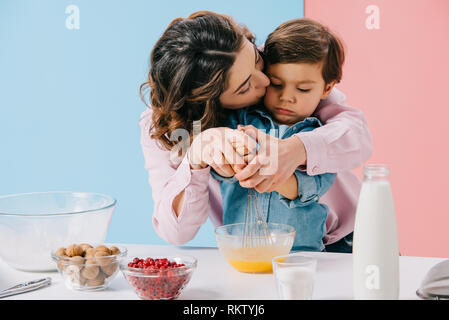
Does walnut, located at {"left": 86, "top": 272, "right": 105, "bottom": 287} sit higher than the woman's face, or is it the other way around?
the woman's face

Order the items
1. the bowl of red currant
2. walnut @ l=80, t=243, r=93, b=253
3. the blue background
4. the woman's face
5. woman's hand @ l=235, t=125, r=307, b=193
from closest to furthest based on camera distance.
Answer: the bowl of red currant < walnut @ l=80, t=243, r=93, b=253 < woman's hand @ l=235, t=125, r=307, b=193 < the woman's face < the blue background

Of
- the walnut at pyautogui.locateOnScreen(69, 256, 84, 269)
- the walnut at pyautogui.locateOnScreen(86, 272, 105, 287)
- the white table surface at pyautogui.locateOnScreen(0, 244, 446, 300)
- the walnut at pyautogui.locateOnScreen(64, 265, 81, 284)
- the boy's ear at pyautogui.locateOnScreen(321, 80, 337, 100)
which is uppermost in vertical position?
the boy's ear at pyautogui.locateOnScreen(321, 80, 337, 100)

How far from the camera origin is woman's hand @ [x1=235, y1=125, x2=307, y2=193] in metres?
1.07

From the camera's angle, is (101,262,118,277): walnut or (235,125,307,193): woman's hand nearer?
(101,262,118,277): walnut

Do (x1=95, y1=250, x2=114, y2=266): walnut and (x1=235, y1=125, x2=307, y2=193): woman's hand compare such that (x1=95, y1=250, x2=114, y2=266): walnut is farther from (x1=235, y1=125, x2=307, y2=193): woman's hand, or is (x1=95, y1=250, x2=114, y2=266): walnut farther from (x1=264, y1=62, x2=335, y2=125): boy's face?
(x1=264, y1=62, x2=335, y2=125): boy's face

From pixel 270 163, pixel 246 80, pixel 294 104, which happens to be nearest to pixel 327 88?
pixel 294 104

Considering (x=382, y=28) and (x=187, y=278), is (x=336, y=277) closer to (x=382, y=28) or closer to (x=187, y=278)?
(x=187, y=278)

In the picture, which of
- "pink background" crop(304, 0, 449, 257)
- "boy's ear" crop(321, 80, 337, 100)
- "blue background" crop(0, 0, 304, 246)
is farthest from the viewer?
"blue background" crop(0, 0, 304, 246)

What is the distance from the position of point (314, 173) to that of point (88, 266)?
1.74 ft

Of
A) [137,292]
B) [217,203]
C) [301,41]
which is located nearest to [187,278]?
[137,292]

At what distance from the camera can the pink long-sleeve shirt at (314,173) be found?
3.94 ft

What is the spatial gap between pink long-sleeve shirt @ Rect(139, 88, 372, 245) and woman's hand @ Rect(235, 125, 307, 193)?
4 cm

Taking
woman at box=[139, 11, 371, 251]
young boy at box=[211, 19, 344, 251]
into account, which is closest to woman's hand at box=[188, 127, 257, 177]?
woman at box=[139, 11, 371, 251]

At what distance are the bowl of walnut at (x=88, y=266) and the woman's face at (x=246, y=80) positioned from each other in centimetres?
48
